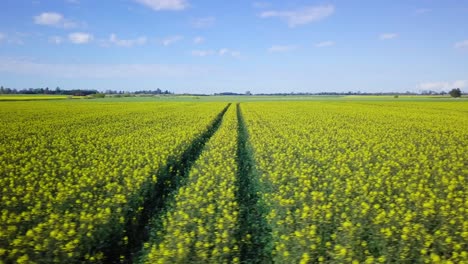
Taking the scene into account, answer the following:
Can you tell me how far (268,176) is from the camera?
9875 millimetres

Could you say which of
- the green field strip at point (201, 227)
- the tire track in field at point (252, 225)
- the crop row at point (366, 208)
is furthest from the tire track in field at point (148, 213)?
the crop row at point (366, 208)

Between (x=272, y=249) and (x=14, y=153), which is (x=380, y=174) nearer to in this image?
(x=272, y=249)

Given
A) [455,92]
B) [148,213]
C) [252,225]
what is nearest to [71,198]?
[148,213]

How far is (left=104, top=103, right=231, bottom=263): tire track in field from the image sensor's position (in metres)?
6.75

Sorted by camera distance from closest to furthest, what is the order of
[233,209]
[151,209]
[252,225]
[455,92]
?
[233,209], [252,225], [151,209], [455,92]

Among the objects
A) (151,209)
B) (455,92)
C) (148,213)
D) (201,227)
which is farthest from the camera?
(455,92)

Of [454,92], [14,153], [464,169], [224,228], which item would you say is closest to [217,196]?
[224,228]

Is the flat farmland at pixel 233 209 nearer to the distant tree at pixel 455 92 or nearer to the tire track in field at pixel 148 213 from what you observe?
the tire track in field at pixel 148 213

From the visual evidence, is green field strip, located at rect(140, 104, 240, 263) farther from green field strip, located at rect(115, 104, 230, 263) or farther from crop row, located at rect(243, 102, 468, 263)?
crop row, located at rect(243, 102, 468, 263)

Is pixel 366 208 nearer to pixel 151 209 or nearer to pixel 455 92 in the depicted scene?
pixel 151 209

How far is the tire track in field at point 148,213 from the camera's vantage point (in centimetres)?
675

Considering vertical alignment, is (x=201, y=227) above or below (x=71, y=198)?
below

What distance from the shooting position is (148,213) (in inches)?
340

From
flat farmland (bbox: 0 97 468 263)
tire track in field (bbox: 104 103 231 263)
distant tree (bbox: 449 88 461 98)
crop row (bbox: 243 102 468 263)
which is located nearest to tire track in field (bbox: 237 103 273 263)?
flat farmland (bbox: 0 97 468 263)
